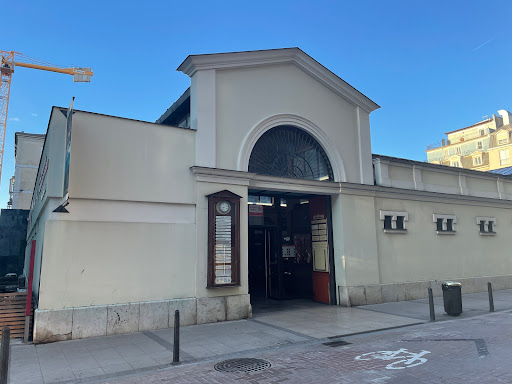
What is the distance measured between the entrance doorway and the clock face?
9.47 ft

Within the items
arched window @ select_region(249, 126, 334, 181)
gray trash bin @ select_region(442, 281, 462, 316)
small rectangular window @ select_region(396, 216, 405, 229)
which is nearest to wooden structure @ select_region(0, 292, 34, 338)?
arched window @ select_region(249, 126, 334, 181)

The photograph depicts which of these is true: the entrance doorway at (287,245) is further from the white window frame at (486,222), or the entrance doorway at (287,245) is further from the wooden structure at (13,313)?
the white window frame at (486,222)

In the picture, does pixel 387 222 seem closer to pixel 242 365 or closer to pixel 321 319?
pixel 321 319

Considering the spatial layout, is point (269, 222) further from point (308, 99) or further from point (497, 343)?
point (497, 343)

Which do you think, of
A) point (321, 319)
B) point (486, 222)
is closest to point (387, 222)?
point (321, 319)

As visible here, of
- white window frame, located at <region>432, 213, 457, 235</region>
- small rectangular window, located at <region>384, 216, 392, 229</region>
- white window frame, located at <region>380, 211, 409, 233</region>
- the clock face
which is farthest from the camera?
white window frame, located at <region>432, 213, 457, 235</region>

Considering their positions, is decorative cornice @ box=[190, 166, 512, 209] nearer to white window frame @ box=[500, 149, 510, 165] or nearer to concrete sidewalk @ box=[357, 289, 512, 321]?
concrete sidewalk @ box=[357, 289, 512, 321]

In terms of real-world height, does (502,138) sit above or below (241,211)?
above

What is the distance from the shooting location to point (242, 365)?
253 inches

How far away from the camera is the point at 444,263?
14961mm

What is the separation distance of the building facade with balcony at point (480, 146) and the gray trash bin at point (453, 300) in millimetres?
41829

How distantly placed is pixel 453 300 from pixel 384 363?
18.3ft

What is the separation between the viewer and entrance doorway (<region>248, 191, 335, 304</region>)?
13.5 m

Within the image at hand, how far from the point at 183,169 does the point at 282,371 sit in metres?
5.91
